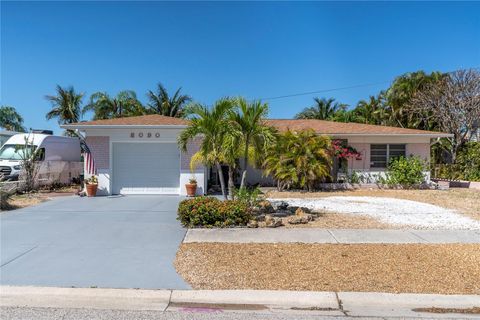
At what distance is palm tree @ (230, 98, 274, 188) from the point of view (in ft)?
31.7

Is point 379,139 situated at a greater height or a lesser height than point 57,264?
greater

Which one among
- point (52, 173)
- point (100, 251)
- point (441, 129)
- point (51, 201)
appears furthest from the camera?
point (441, 129)

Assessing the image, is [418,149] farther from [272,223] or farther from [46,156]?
[46,156]

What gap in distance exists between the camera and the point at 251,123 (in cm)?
972

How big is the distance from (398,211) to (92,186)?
11.2 m

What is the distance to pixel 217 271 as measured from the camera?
18.6 feet

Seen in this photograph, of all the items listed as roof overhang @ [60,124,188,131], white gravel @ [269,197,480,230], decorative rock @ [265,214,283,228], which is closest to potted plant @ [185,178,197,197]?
roof overhang @ [60,124,188,131]

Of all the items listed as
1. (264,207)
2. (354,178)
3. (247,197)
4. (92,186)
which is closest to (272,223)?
(247,197)

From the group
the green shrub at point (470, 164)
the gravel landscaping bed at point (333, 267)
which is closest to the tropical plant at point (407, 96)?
the green shrub at point (470, 164)

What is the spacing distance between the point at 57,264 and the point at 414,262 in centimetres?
584

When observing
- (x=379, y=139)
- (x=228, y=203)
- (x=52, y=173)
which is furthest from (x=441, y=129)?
(x=52, y=173)

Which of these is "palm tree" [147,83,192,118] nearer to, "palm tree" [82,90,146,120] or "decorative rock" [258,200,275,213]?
"palm tree" [82,90,146,120]

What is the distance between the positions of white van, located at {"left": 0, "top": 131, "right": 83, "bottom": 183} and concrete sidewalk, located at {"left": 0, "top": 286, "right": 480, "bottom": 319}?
1247 centimetres

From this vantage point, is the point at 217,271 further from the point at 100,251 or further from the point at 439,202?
the point at 439,202
